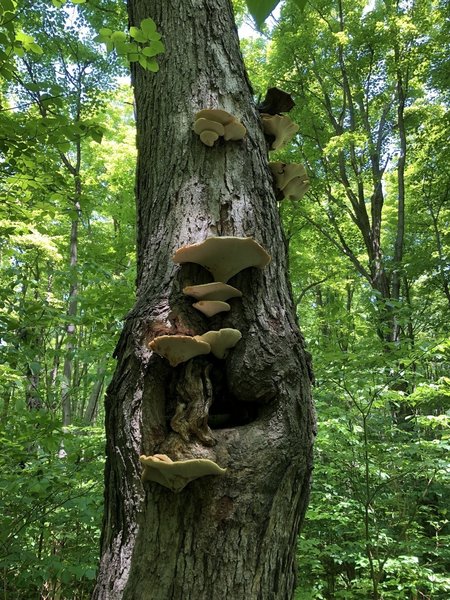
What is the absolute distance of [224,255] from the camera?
1.60 metres

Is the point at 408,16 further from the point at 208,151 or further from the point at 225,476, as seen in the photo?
the point at 225,476

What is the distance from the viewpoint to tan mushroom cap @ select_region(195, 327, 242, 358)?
4.76ft

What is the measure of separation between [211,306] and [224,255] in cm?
20

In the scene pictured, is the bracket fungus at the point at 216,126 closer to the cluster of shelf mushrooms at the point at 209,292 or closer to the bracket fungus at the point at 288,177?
the cluster of shelf mushrooms at the point at 209,292

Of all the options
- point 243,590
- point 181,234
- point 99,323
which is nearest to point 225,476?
point 243,590

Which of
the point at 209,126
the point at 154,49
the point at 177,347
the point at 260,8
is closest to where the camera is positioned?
the point at 260,8

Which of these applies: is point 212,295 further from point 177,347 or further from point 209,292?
point 177,347

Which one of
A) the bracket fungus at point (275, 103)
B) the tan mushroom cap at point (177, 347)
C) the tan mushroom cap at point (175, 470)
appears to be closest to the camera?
the tan mushroom cap at point (175, 470)

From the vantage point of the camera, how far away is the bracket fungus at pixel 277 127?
A: 2.28 meters

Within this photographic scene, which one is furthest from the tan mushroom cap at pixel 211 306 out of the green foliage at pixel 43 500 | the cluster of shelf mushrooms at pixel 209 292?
the green foliage at pixel 43 500

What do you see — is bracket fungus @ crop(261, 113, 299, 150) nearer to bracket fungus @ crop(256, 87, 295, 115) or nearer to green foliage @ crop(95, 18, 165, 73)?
bracket fungus @ crop(256, 87, 295, 115)

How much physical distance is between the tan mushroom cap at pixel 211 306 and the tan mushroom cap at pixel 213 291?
0.13 ft

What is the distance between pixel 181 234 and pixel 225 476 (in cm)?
93

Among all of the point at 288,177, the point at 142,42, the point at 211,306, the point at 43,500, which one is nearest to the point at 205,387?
the point at 211,306
